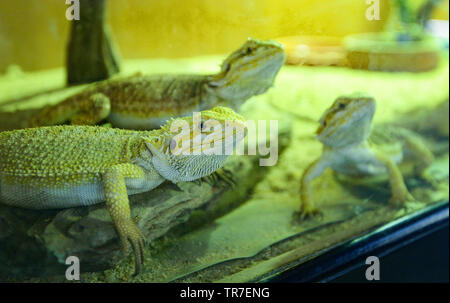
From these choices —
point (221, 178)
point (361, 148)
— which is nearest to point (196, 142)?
point (221, 178)

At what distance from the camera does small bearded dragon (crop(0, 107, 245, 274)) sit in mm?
1382

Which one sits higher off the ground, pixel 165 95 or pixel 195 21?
pixel 195 21

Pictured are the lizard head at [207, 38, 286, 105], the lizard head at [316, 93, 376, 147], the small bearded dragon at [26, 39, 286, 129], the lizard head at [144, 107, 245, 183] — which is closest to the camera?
the lizard head at [144, 107, 245, 183]

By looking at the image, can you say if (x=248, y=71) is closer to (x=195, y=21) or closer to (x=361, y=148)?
(x=195, y=21)

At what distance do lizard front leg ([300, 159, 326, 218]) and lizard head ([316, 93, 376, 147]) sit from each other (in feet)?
0.53

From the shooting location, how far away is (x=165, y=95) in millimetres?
2160

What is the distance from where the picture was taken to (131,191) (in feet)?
4.99

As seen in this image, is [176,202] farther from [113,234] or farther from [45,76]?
[45,76]

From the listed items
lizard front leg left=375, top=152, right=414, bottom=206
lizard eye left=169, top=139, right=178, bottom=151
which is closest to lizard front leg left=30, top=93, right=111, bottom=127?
lizard eye left=169, top=139, right=178, bottom=151

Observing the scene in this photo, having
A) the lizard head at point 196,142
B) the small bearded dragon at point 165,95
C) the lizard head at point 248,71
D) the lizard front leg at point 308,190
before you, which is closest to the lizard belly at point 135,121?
the small bearded dragon at point 165,95

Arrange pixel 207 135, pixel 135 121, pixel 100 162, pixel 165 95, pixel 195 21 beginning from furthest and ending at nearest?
pixel 165 95 → pixel 135 121 → pixel 195 21 → pixel 100 162 → pixel 207 135

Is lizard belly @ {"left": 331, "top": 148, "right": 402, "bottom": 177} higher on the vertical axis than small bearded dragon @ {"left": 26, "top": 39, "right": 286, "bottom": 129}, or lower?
lower

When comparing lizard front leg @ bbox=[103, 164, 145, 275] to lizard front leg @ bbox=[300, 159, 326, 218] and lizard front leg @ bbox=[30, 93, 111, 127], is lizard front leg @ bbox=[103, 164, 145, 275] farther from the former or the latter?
lizard front leg @ bbox=[300, 159, 326, 218]

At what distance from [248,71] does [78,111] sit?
1.00 m
